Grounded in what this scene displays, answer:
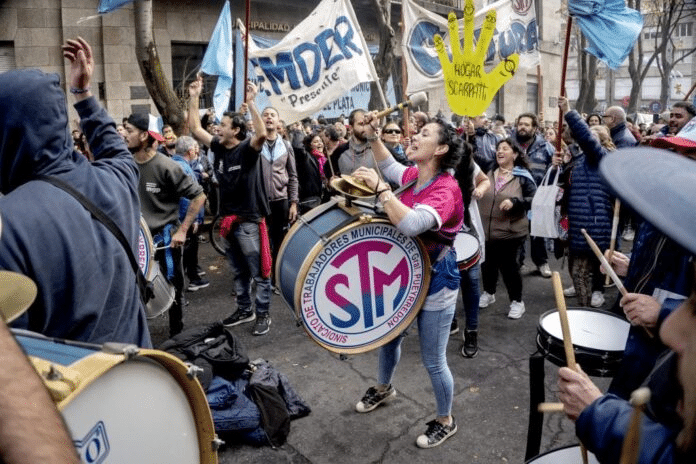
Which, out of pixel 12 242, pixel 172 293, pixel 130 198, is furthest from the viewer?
pixel 172 293

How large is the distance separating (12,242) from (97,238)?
27 centimetres

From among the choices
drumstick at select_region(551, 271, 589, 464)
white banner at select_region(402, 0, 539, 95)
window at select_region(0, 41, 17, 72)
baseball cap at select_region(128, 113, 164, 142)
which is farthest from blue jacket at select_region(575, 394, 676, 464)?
window at select_region(0, 41, 17, 72)

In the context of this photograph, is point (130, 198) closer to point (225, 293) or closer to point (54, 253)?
point (54, 253)

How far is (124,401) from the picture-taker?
4.56 ft

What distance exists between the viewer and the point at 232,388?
139 inches

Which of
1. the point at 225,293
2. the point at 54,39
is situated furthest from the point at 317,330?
the point at 54,39

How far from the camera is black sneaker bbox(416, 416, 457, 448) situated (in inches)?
132

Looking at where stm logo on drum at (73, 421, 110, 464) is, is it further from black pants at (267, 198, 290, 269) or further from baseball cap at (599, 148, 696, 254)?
black pants at (267, 198, 290, 269)

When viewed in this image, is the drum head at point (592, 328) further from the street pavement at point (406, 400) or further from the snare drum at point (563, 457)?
Answer: the street pavement at point (406, 400)

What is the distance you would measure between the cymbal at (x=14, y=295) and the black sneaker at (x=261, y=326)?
3851 mm

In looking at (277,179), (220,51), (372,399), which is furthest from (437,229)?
(220,51)

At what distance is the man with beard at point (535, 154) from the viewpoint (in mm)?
6980

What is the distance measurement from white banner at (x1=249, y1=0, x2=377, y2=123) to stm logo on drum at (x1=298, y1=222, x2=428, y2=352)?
12.6 ft

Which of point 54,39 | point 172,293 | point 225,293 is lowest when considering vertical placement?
point 225,293
